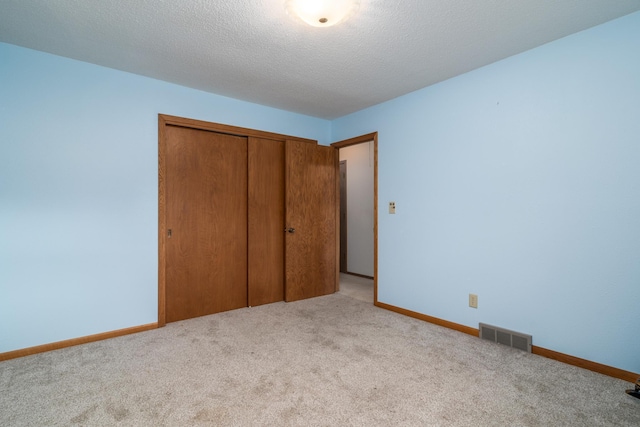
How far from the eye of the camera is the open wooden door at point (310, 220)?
150 inches

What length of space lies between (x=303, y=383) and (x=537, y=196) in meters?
2.26

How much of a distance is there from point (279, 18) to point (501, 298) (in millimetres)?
2806

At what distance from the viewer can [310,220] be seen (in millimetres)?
3986

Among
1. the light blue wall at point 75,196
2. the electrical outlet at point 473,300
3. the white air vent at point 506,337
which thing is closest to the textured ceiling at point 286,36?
the light blue wall at point 75,196

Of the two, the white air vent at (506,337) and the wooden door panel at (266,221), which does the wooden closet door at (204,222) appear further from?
the white air vent at (506,337)

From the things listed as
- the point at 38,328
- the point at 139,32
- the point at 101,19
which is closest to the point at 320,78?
the point at 139,32

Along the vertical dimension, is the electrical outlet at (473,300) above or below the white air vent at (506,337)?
Answer: above

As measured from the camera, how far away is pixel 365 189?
17.4ft

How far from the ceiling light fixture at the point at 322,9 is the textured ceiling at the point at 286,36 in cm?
15

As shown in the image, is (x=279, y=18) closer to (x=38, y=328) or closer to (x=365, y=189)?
(x=38, y=328)

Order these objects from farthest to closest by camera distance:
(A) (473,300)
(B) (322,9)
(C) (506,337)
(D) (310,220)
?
(D) (310,220)
(A) (473,300)
(C) (506,337)
(B) (322,9)

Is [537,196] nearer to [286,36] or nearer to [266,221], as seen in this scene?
[286,36]

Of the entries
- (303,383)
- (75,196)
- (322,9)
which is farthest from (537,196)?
(75,196)

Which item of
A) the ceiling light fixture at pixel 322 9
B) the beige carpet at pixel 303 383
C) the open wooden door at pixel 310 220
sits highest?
the ceiling light fixture at pixel 322 9
